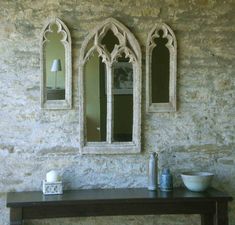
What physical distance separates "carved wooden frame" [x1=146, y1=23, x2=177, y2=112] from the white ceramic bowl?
27.2 inches

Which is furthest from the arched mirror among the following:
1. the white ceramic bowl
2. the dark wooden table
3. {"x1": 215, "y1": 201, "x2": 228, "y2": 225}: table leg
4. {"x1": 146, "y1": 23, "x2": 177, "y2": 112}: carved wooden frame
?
{"x1": 215, "y1": 201, "x2": 228, "y2": 225}: table leg

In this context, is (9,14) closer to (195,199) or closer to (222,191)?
(195,199)

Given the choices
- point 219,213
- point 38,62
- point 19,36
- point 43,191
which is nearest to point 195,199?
point 219,213

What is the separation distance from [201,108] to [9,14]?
2093 millimetres

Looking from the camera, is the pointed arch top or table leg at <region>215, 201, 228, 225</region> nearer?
table leg at <region>215, 201, 228, 225</region>

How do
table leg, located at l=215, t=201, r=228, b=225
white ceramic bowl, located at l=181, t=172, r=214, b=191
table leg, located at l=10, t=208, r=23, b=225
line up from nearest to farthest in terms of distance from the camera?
table leg, located at l=10, t=208, r=23, b=225, table leg, located at l=215, t=201, r=228, b=225, white ceramic bowl, located at l=181, t=172, r=214, b=191

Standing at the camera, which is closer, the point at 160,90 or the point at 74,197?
the point at 74,197

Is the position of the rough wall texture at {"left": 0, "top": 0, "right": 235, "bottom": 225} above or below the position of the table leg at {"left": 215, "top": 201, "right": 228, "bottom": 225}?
above

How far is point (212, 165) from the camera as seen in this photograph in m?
4.69

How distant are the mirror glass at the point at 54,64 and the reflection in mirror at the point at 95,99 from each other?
252 mm

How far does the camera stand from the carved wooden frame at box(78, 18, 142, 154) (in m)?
4.48

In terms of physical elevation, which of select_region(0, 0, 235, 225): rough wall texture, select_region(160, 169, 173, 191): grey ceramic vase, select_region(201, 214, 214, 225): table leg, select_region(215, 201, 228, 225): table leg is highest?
select_region(0, 0, 235, 225): rough wall texture

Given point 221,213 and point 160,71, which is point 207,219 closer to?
point 221,213

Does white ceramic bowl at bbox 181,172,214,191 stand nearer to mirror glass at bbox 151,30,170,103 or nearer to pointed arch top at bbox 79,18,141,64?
mirror glass at bbox 151,30,170,103
